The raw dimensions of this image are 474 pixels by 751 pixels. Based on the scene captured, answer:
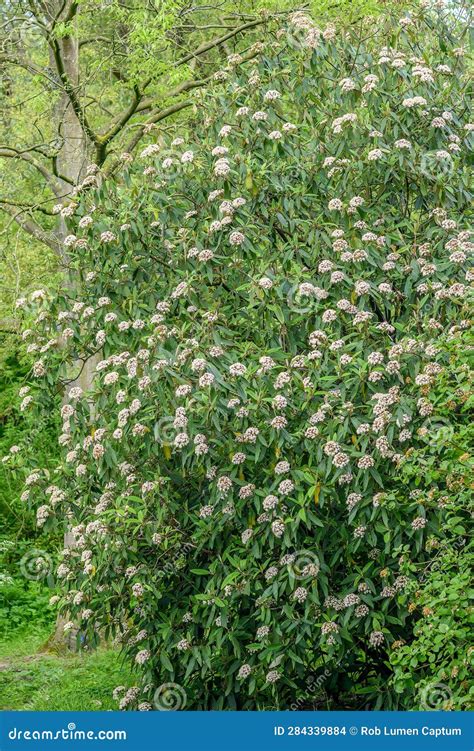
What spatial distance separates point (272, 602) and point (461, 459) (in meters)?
2.10

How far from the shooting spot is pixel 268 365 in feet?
21.3

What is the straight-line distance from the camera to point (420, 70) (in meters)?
7.20

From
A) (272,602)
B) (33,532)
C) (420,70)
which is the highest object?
(420,70)

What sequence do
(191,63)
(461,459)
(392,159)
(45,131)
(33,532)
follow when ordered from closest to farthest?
1. (461,459)
2. (392,159)
3. (191,63)
4. (45,131)
5. (33,532)

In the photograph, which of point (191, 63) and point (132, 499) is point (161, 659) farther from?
point (191, 63)

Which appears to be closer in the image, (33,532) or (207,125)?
(207,125)

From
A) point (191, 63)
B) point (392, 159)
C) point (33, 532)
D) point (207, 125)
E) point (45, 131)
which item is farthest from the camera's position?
point (33, 532)

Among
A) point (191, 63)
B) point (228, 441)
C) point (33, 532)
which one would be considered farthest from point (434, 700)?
point (33, 532)
